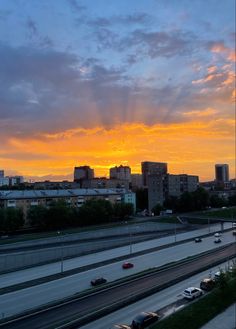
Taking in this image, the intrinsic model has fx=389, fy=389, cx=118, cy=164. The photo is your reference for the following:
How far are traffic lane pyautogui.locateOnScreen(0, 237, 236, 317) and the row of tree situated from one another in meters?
23.9

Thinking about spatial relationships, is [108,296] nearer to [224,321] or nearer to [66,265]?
[224,321]

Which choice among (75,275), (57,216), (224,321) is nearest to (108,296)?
(224,321)

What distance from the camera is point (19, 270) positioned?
33.0 m

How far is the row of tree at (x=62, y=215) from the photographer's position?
5538 centimetres

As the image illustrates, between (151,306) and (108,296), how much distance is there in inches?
111

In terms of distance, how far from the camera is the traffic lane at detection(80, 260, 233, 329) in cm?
1894

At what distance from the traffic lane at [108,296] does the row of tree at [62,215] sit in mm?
30764

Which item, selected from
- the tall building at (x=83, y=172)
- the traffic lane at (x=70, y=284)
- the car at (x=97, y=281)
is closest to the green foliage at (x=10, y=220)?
the traffic lane at (x=70, y=284)

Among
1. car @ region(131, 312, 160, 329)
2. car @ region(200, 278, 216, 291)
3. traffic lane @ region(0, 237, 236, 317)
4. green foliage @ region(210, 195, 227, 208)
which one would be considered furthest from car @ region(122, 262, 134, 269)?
green foliage @ region(210, 195, 227, 208)

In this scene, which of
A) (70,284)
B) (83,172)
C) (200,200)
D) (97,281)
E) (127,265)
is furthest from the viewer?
(83,172)

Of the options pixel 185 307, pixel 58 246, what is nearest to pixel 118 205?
pixel 58 246

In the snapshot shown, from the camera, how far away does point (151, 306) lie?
21594 mm

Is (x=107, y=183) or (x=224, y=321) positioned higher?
(x=107, y=183)

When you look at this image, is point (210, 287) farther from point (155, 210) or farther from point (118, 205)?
point (155, 210)
